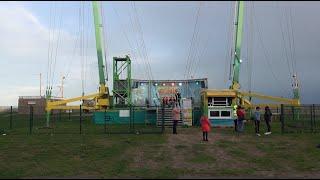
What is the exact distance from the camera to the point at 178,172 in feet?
58.5

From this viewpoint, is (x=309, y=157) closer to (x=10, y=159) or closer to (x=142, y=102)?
(x=10, y=159)

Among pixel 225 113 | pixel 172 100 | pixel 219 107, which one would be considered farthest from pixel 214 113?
pixel 172 100

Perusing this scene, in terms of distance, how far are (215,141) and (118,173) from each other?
9292 mm

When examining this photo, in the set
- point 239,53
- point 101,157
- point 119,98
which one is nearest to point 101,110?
point 119,98

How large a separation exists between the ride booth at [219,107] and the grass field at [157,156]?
8362 millimetres

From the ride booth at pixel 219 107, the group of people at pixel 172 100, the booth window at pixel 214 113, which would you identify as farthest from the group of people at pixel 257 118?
the group of people at pixel 172 100

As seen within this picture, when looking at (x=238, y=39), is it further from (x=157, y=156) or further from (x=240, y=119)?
(x=157, y=156)

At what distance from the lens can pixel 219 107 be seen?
37281 mm

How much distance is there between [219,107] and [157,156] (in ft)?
54.6

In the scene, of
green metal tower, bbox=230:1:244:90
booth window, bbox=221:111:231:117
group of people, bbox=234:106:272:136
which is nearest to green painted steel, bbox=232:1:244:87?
green metal tower, bbox=230:1:244:90

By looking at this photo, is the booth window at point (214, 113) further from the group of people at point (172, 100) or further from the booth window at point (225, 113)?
the group of people at point (172, 100)

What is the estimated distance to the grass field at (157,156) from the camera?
57.9 ft

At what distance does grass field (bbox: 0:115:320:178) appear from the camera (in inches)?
695

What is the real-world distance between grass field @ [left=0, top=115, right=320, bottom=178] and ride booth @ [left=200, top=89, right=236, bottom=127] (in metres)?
8.36
